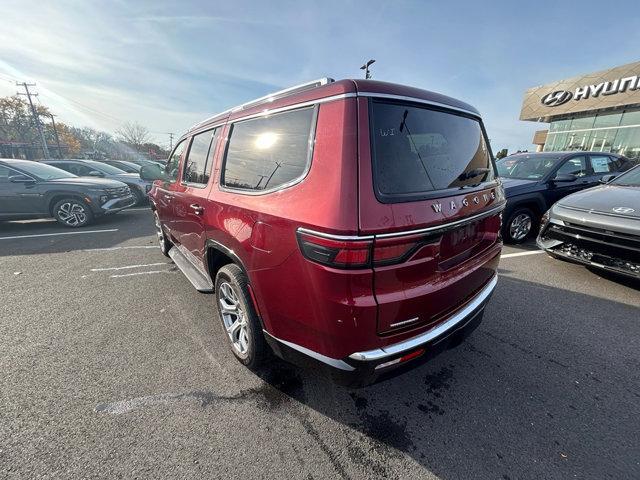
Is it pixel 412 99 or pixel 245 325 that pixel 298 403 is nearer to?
pixel 245 325

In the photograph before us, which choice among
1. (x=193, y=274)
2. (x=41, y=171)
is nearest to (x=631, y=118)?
(x=193, y=274)

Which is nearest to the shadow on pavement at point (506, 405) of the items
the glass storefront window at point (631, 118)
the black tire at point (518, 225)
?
the black tire at point (518, 225)

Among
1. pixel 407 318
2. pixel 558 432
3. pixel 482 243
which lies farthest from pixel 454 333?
pixel 558 432

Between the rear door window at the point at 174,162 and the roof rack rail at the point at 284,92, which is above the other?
the roof rack rail at the point at 284,92

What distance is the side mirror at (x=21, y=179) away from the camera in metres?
6.37

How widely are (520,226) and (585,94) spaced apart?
22.9 m

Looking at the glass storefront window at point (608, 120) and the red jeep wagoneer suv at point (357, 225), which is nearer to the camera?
the red jeep wagoneer suv at point (357, 225)

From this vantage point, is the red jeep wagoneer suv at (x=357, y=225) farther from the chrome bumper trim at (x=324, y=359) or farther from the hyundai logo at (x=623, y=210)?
the hyundai logo at (x=623, y=210)

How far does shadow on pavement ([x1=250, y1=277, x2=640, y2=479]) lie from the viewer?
5.34 feet

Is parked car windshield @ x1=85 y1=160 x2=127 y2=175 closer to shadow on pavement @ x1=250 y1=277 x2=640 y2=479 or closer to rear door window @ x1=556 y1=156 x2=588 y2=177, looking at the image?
shadow on pavement @ x1=250 y1=277 x2=640 y2=479

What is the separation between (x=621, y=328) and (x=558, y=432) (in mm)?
1877

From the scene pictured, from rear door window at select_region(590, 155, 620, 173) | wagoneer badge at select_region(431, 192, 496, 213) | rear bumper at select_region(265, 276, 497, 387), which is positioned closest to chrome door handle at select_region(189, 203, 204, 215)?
rear bumper at select_region(265, 276, 497, 387)

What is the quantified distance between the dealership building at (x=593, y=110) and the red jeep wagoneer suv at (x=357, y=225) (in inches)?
926

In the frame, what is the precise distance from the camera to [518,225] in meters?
5.52
